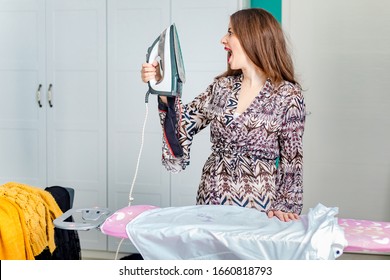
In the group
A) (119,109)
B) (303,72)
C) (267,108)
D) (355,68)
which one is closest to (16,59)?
(119,109)

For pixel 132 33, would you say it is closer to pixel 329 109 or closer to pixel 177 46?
pixel 329 109

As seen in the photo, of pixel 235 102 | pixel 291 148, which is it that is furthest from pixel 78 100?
pixel 291 148

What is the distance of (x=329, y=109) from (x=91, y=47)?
1399 mm

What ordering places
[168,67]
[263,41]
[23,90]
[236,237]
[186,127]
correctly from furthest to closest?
[23,90]
[186,127]
[263,41]
[168,67]
[236,237]

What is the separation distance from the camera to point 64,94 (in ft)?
12.1

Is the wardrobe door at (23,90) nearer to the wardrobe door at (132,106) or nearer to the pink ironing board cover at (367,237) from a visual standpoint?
the wardrobe door at (132,106)

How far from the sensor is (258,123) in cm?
198

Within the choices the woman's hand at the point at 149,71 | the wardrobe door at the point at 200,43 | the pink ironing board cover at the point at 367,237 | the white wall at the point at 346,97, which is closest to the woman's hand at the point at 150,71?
the woman's hand at the point at 149,71

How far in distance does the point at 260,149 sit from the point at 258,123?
82 mm

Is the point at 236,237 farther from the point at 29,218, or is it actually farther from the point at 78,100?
the point at 78,100

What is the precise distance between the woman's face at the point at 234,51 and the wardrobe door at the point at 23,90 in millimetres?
1973

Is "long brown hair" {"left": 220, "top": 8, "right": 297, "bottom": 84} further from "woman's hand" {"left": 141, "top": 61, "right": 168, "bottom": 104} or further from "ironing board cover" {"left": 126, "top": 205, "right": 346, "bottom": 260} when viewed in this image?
"ironing board cover" {"left": 126, "top": 205, "right": 346, "bottom": 260}

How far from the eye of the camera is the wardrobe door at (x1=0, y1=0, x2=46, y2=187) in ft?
12.2

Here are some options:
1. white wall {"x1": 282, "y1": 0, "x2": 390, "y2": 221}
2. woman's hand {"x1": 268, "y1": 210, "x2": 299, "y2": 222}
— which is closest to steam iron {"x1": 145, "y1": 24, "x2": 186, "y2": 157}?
woman's hand {"x1": 268, "y1": 210, "x2": 299, "y2": 222}
